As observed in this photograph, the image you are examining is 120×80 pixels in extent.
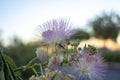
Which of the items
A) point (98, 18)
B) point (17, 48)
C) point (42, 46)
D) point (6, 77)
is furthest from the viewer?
point (98, 18)

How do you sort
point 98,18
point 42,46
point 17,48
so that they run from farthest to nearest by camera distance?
point 98,18 < point 17,48 < point 42,46

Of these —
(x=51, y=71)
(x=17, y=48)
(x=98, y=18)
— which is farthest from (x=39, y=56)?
(x=98, y=18)

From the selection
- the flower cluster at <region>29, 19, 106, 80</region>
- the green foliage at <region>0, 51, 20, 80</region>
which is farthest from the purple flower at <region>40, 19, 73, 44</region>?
the green foliage at <region>0, 51, 20, 80</region>

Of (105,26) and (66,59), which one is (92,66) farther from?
(105,26)

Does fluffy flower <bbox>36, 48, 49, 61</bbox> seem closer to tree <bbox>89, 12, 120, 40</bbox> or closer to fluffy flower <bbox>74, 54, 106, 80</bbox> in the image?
fluffy flower <bbox>74, 54, 106, 80</bbox>

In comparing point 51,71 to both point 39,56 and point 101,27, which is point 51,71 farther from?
point 101,27

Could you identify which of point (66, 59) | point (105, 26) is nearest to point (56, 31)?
point (66, 59)

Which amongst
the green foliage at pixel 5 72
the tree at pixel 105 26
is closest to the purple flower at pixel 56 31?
the green foliage at pixel 5 72
